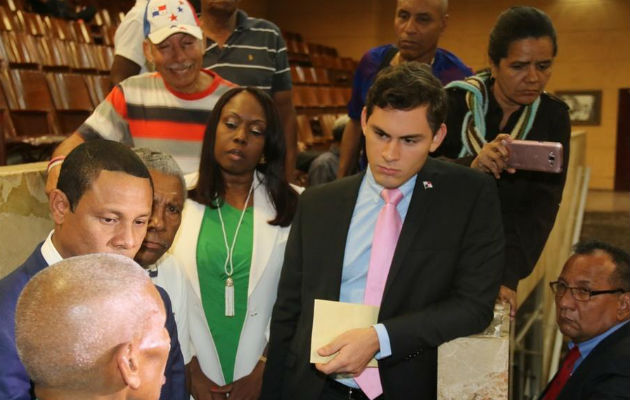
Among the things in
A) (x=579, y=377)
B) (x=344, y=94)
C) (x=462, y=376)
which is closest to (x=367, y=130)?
(x=462, y=376)


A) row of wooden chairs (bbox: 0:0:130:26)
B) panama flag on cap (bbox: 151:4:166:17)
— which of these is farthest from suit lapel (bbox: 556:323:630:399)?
row of wooden chairs (bbox: 0:0:130:26)

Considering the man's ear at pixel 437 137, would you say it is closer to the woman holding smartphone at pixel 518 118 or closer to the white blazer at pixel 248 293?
the woman holding smartphone at pixel 518 118

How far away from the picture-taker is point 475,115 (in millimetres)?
2033

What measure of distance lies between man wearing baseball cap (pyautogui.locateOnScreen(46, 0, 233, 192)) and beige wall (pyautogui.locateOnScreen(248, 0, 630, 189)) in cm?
1026

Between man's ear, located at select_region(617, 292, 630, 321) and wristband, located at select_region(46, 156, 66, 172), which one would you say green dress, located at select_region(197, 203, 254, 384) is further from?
man's ear, located at select_region(617, 292, 630, 321)

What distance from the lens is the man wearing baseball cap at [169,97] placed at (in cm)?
217

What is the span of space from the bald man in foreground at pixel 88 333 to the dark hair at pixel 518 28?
4.91 feet

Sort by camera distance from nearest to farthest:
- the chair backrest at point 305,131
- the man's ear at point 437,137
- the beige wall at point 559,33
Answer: the man's ear at point 437,137, the chair backrest at point 305,131, the beige wall at point 559,33

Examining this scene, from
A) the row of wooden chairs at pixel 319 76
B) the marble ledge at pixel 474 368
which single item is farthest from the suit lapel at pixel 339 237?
the row of wooden chairs at pixel 319 76

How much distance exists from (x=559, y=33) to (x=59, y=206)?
492 inches

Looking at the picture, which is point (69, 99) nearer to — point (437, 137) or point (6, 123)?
point (6, 123)

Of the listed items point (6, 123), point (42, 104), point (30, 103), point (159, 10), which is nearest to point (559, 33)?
point (42, 104)

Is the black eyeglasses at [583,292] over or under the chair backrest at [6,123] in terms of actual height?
under

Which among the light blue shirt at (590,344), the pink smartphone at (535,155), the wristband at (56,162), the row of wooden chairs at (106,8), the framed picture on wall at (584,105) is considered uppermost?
the row of wooden chairs at (106,8)
